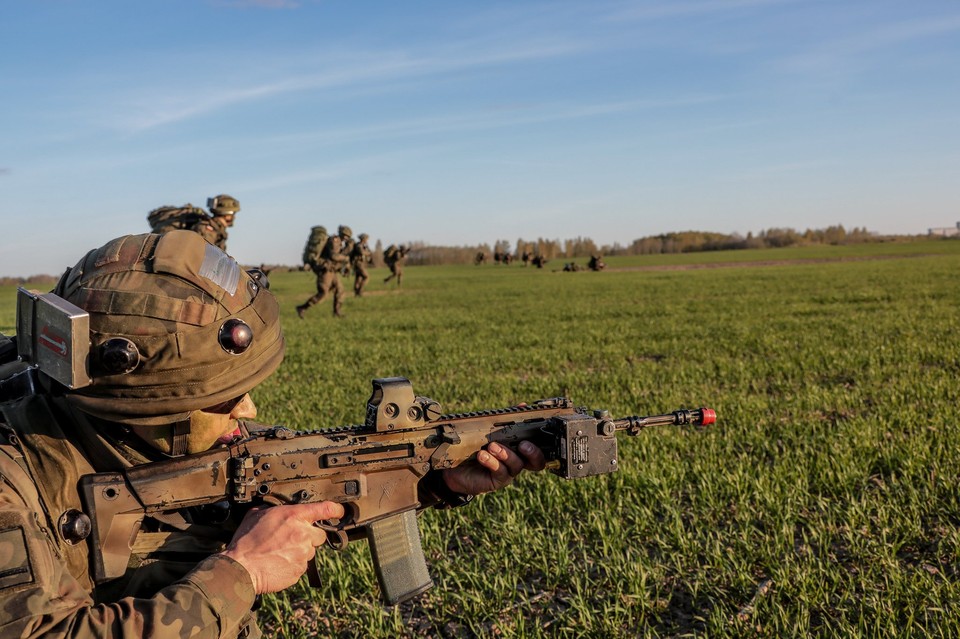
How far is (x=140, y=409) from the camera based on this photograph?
9.20 feet

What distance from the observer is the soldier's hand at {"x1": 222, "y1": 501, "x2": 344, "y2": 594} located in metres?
2.82

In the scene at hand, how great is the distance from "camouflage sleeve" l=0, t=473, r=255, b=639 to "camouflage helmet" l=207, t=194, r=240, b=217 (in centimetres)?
1167

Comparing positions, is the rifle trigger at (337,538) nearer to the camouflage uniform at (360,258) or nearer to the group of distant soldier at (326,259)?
the group of distant soldier at (326,259)

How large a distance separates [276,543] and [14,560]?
35.0 inches

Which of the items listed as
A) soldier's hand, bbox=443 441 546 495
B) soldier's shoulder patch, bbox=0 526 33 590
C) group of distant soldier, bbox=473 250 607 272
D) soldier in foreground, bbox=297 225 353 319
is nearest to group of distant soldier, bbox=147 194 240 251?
soldier's hand, bbox=443 441 546 495

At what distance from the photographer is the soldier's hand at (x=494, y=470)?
12.4 ft

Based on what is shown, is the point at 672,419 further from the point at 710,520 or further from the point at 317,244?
the point at 317,244

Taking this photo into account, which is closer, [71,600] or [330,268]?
[71,600]

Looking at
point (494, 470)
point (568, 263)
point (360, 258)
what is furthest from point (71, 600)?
point (568, 263)

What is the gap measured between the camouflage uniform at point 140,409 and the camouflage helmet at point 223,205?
11.0m

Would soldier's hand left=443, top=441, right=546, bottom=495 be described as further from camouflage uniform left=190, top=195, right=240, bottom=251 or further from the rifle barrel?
camouflage uniform left=190, top=195, right=240, bottom=251

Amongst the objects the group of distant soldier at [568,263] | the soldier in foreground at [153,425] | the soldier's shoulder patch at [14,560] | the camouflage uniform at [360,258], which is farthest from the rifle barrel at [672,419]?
the group of distant soldier at [568,263]

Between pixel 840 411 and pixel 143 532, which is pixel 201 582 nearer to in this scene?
pixel 143 532

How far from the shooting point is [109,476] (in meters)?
2.87
